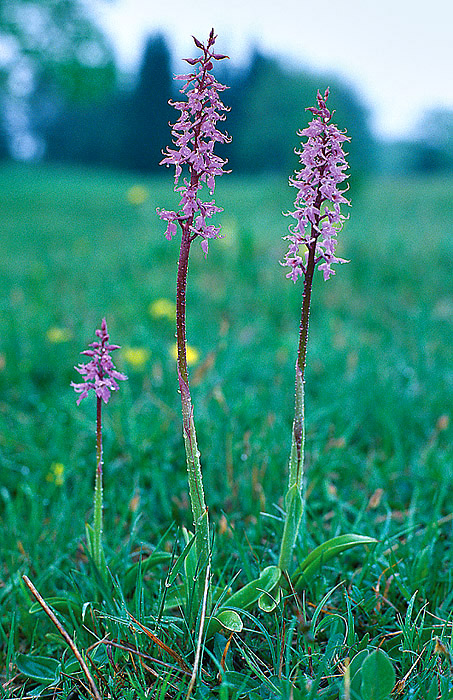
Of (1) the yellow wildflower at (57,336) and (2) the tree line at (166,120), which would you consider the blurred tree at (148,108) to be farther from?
(1) the yellow wildflower at (57,336)

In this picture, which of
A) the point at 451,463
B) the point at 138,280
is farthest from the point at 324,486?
the point at 138,280

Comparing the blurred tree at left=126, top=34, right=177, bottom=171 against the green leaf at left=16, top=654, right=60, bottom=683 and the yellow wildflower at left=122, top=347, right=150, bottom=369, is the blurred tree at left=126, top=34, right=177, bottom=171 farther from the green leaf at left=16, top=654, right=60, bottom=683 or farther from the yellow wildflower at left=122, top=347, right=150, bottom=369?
the green leaf at left=16, top=654, right=60, bottom=683

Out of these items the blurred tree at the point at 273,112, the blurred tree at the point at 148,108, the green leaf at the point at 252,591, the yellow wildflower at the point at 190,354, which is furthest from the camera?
the blurred tree at the point at 273,112

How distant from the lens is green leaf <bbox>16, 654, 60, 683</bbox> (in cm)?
147

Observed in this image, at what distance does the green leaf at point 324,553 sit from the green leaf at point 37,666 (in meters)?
0.69

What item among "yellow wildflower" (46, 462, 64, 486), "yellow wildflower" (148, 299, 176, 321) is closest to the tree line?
"yellow wildflower" (148, 299, 176, 321)

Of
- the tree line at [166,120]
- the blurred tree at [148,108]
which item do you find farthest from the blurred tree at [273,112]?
the blurred tree at [148,108]

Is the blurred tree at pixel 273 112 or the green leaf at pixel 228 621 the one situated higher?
the blurred tree at pixel 273 112

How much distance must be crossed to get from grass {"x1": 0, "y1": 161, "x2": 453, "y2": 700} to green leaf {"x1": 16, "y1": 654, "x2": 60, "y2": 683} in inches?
1.3

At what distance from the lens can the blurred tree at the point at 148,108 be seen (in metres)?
33.5

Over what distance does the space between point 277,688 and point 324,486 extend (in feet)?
3.48

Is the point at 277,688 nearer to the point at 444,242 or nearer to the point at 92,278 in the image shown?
the point at 92,278

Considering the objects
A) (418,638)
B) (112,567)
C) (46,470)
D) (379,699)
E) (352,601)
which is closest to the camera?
(379,699)

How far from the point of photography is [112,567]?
177 centimetres
